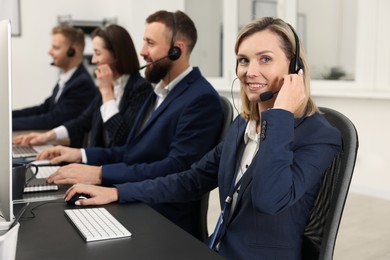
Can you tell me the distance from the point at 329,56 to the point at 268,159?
3.12 meters

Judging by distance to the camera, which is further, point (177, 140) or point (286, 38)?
point (177, 140)

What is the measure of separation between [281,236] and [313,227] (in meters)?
0.08

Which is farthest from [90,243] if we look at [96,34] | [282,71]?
[96,34]

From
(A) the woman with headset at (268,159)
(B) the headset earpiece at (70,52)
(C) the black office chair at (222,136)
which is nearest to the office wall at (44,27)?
(B) the headset earpiece at (70,52)

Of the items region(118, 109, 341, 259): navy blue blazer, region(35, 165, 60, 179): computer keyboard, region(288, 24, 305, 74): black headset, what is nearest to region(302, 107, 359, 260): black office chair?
region(118, 109, 341, 259): navy blue blazer

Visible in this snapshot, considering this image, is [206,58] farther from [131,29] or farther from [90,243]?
[90,243]

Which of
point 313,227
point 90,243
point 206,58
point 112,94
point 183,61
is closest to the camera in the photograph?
point 90,243

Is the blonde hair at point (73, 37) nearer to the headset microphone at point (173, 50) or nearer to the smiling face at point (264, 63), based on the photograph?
the headset microphone at point (173, 50)

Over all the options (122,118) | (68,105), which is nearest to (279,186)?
(122,118)

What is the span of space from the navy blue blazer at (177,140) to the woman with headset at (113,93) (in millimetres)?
352

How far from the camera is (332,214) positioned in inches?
42.8

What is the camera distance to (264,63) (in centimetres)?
130

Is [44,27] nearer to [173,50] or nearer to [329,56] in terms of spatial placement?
[329,56]

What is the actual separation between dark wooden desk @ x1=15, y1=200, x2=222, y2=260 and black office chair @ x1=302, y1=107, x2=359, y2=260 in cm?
28
